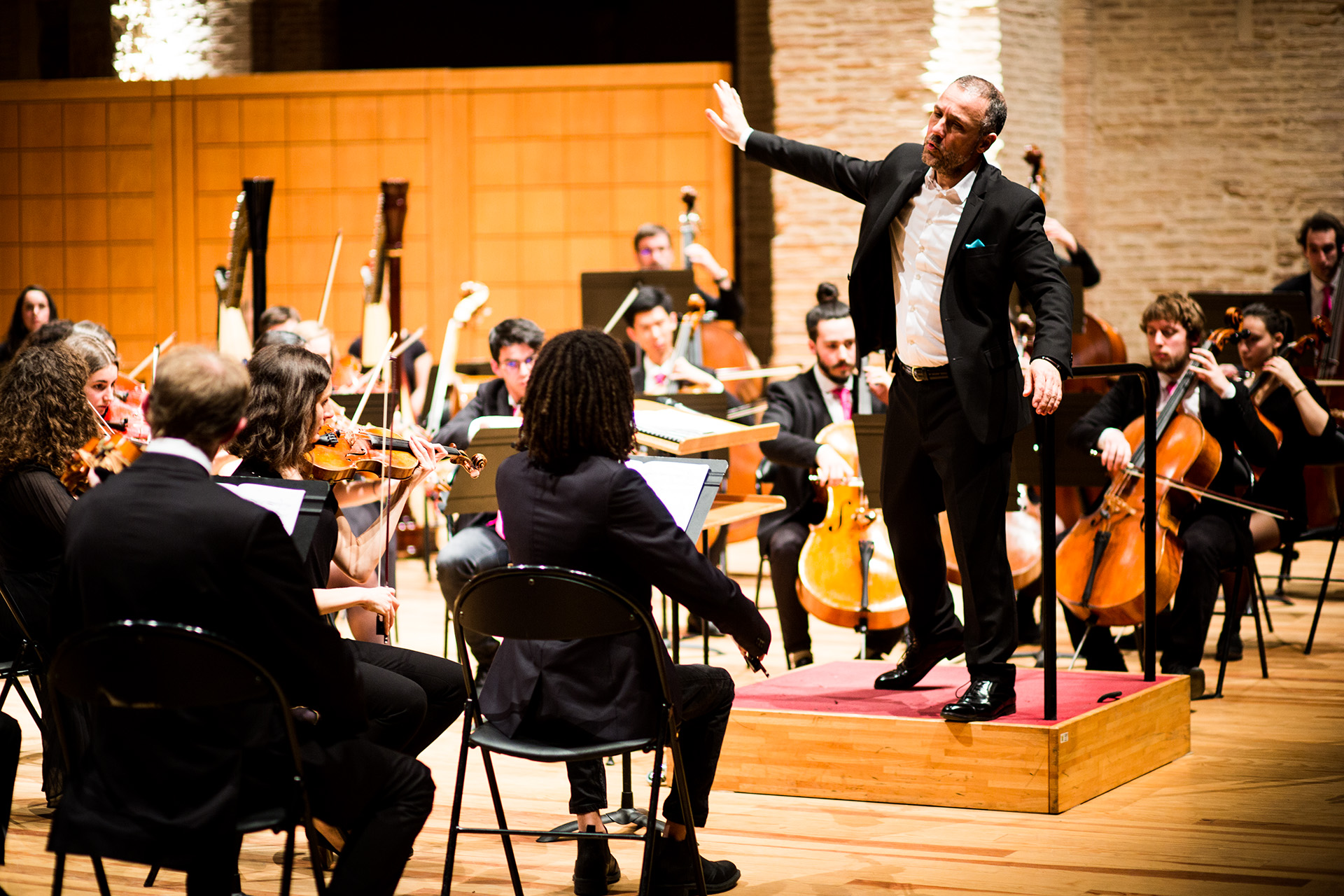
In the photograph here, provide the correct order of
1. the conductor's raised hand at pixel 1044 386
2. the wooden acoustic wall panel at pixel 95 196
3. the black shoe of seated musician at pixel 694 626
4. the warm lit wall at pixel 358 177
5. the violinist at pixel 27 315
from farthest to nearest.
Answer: the wooden acoustic wall panel at pixel 95 196 → the warm lit wall at pixel 358 177 → the violinist at pixel 27 315 → the black shoe of seated musician at pixel 694 626 → the conductor's raised hand at pixel 1044 386

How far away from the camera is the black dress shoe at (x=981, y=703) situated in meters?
3.08

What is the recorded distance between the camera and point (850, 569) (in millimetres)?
4066

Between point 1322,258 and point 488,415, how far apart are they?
3808mm

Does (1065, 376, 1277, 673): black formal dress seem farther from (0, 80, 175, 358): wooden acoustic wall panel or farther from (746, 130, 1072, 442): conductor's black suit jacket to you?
(0, 80, 175, 358): wooden acoustic wall panel

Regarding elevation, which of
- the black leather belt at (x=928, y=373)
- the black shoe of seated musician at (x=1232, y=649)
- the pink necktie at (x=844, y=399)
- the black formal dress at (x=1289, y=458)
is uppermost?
the black leather belt at (x=928, y=373)

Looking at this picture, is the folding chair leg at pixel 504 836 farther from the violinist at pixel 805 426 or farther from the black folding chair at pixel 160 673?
the violinist at pixel 805 426

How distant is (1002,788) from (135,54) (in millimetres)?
8428

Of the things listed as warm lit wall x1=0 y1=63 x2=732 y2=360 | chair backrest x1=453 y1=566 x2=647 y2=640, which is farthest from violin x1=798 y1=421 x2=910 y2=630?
warm lit wall x1=0 y1=63 x2=732 y2=360

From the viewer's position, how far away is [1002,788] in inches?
123

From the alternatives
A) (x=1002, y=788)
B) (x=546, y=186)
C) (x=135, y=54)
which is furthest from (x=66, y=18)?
(x=1002, y=788)

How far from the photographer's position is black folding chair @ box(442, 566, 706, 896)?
2309 mm

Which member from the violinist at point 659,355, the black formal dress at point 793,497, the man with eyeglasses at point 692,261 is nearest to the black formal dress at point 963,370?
the black formal dress at point 793,497

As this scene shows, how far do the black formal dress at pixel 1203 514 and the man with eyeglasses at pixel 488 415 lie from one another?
5.53 ft

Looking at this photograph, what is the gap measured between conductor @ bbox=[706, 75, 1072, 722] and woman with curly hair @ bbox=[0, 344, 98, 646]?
1.52m
